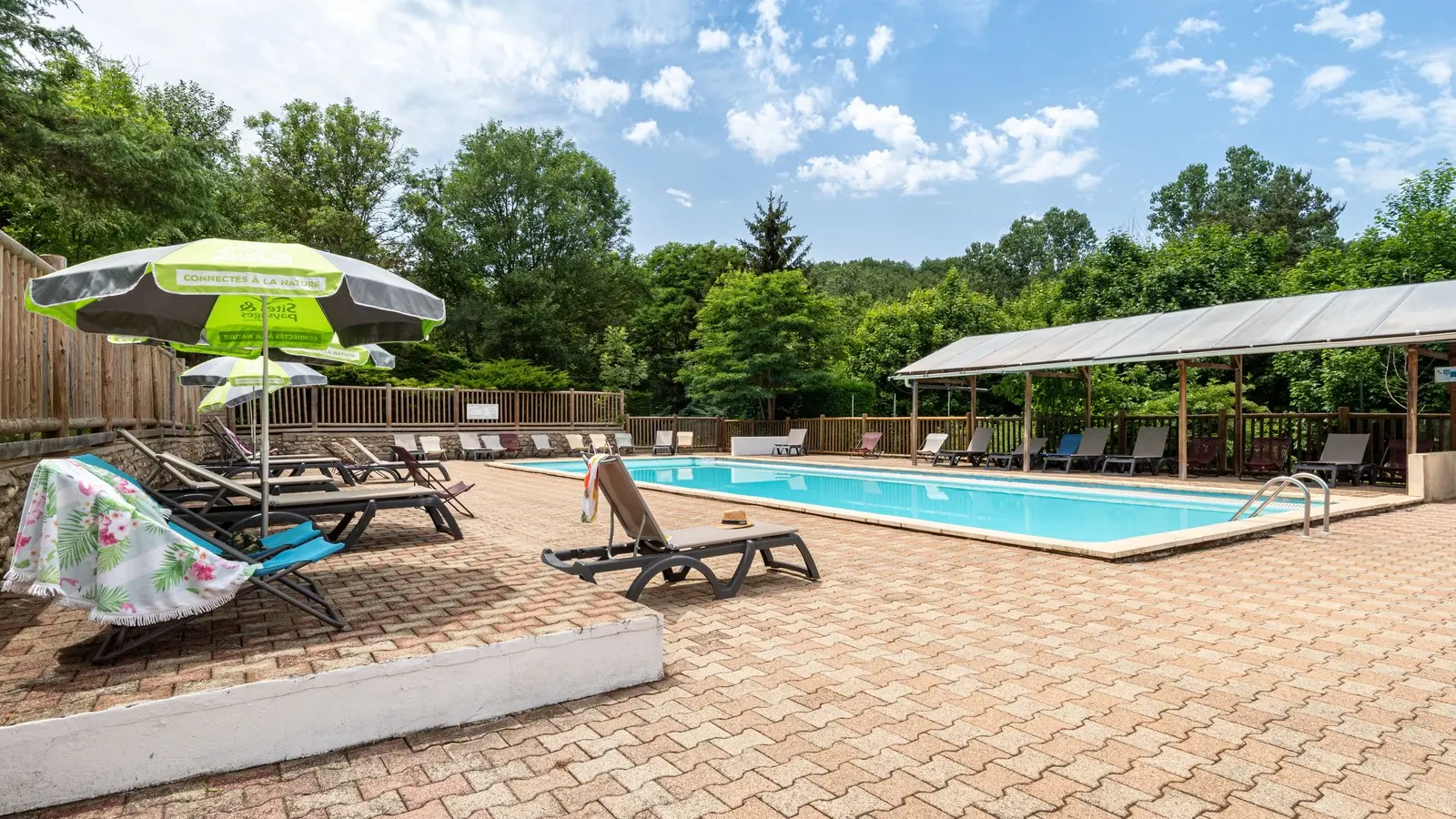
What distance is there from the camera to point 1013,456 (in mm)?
16469

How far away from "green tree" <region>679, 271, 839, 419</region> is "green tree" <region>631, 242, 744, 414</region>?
287 inches

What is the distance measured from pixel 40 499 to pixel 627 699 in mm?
2272

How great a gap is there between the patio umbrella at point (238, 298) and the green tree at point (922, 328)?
910 inches

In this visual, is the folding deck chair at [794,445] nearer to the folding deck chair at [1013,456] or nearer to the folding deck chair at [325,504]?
the folding deck chair at [1013,456]

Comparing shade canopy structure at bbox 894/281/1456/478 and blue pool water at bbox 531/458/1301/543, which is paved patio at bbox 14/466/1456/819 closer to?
blue pool water at bbox 531/458/1301/543

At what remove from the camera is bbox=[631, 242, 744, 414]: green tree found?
34.7 m

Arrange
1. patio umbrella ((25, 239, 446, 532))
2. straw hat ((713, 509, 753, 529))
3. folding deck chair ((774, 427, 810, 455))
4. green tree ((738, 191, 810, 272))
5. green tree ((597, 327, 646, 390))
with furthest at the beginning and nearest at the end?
green tree ((738, 191, 810, 272))
green tree ((597, 327, 646, 390))
folding deck chair ((774, 427, 810, 455))
straw hat ((713, 509, 753, 529))
patio umbrella ((25, 239, 446, 532))

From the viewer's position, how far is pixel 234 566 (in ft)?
9.66

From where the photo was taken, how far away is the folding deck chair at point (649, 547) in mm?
4547

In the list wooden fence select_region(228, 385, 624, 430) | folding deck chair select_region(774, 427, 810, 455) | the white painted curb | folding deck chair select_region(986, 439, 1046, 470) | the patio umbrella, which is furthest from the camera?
folding deck chair select_region(774, 427, 810, 455)

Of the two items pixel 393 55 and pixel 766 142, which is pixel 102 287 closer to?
pixel 393 55

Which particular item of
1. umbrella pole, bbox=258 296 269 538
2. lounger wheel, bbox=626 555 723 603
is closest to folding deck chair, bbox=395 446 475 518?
umbrella pole, bbox=258 296 269 538

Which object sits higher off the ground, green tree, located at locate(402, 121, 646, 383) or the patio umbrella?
green tree, located at locate(402, 121, 646, 383)

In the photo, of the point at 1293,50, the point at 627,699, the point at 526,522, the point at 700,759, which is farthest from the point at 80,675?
the point at 1293,50
